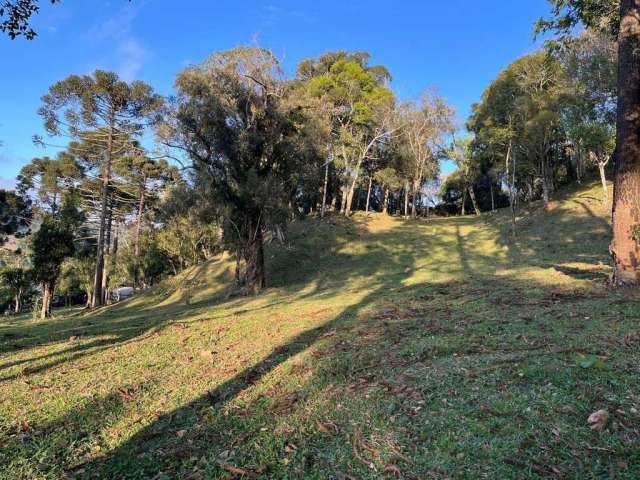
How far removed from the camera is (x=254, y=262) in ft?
49.8

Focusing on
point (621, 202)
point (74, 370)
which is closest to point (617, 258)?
point (621, 202)

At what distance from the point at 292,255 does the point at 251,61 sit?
9.18m

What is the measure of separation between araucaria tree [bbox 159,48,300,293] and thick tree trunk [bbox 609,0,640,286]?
9802 mm

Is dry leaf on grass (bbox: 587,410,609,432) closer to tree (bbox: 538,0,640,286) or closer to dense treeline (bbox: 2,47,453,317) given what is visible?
tree (bbox: 538,0,640,286)

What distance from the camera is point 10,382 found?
4.68m

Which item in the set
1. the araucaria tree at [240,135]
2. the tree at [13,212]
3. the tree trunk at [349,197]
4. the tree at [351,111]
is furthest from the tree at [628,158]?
the tree at [13,212]

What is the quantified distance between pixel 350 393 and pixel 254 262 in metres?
11.8

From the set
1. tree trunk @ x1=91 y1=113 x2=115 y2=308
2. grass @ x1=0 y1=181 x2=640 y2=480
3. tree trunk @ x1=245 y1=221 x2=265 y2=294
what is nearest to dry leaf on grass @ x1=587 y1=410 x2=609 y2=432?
grass @ x1=0 y1=181 x2=640 y2=480

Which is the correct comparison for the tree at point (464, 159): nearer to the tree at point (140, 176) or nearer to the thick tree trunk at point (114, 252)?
the tree at point (140, 176)

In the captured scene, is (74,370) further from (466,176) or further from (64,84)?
(466,176)

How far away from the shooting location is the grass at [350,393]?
2.60m

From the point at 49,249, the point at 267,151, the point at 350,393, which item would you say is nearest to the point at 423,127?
the point at 267,151

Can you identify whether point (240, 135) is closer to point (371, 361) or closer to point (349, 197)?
point (371, 361)

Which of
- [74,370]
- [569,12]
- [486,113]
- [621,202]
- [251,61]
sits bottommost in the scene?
→ [74,370]
